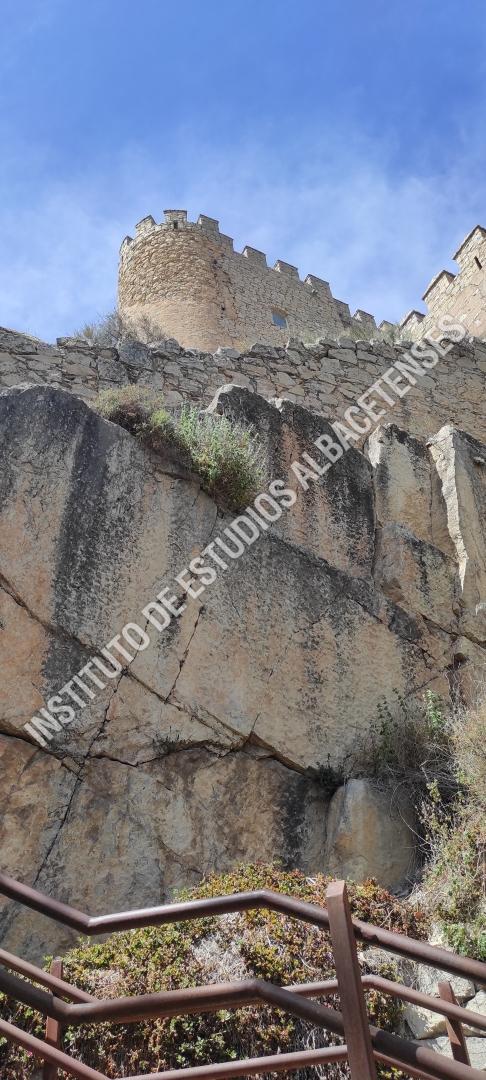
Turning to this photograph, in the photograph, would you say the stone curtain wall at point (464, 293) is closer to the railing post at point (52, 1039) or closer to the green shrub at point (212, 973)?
the green shrub at point (212, 973)

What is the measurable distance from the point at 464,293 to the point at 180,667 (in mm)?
10201

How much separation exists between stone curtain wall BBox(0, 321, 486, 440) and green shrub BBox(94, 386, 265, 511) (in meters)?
2.07

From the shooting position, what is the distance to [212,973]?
4234 millimetres

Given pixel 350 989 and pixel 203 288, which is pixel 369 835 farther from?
pixel 203 288

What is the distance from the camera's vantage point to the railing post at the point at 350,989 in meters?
2.37

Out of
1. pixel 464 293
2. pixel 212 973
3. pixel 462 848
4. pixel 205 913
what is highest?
pixel 464 293

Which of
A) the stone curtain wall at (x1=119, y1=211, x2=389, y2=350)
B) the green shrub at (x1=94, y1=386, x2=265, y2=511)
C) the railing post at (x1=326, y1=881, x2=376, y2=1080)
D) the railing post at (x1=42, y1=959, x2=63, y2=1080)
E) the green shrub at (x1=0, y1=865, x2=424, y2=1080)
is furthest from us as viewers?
the stone curtain wall at (x1=119, y1=211, x2=389, y2=350)

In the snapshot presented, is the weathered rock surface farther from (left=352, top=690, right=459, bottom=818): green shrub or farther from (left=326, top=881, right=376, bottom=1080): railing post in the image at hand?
(left=326, top=881, right=376, bottom=1080): railing post

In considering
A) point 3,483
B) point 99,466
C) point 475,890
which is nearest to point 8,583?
point 3,483

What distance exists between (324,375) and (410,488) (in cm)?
289

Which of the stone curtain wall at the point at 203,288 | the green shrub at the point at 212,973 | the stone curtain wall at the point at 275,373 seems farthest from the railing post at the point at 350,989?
the stone curtain wall at the point at 203,288

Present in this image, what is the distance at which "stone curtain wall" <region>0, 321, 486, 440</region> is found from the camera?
8.91m

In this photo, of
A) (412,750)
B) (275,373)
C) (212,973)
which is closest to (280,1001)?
(212,973)

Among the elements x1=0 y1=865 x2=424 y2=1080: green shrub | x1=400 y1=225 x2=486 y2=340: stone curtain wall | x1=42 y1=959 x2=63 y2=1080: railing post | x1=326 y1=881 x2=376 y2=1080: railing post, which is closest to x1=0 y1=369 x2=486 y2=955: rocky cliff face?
x1=0 y1=865 x2=424 y2=1080: green shrub
